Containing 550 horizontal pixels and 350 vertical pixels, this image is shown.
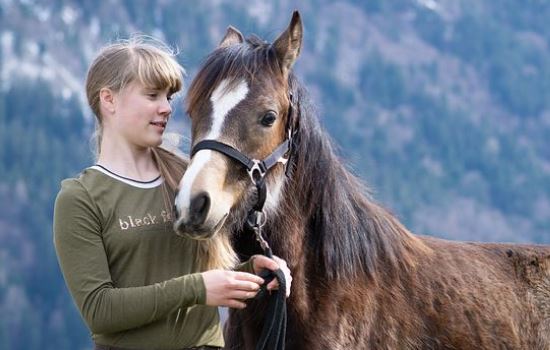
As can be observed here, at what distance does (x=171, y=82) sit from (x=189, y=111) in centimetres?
30

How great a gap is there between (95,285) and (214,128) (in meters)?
0.90

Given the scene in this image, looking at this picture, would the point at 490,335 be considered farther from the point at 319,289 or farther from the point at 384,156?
the point at 384,156

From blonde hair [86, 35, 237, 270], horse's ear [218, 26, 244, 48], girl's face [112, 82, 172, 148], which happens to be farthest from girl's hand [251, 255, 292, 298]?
horse's ear [218, 26, 244, 48]

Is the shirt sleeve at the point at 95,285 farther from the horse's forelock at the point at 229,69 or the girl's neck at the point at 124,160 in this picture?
the horse's forelock at the point at 229,69

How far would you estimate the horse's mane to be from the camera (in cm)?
479

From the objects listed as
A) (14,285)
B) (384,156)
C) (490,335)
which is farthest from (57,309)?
(490,335)

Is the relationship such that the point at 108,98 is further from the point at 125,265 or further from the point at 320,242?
the point at 320,242

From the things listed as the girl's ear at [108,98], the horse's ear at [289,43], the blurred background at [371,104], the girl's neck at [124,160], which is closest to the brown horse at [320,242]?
the horse's ear at [289,43]

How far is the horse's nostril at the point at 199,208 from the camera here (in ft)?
→ 13.9

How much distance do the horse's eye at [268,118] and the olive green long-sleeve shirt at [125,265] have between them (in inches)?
22.8

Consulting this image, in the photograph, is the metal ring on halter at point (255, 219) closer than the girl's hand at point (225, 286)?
No

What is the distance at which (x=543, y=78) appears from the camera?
10300cm

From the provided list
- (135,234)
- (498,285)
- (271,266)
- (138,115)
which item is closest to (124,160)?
(138,115)

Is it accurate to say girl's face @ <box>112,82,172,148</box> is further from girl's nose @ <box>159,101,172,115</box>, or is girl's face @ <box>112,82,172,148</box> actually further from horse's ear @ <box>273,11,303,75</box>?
horse's ear @ <box>273,11,303,75</box>
